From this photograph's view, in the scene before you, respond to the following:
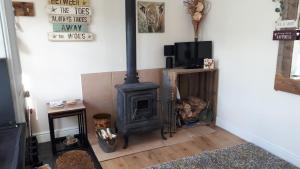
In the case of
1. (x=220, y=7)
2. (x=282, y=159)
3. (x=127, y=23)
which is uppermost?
(x=220, y=7)

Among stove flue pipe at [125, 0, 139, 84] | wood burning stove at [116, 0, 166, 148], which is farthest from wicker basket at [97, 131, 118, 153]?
stove flue pipe at [125, 0, 139, 84]

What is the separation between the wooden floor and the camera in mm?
2438

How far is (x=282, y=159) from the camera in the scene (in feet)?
8.22

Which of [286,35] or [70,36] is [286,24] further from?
[70,36]

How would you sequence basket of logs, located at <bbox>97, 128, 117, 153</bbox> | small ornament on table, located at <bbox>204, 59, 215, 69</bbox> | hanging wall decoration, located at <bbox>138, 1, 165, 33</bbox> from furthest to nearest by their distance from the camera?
small ornament on table, located at <bbox>204, 59, 215, 69</bbox>
hanging wall decoration, located at <bbox>138, 1, 165, 33</bbox>
basket of logs, located at <bbox>97, 128, 117, 153</bbox>

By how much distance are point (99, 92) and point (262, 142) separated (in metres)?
2.19

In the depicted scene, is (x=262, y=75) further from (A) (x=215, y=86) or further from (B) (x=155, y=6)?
(B) (x=155, y=6)

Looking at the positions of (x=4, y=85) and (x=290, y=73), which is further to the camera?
(x=290, y=73)

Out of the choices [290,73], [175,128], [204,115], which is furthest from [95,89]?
[290,73]

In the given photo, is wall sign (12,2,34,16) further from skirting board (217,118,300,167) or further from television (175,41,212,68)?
skirting board (217,118,300,167)

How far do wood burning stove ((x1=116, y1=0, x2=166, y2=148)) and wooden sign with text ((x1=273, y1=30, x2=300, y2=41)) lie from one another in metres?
1.47

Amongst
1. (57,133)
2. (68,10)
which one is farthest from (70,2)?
(57,133)

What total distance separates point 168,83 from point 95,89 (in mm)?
1025

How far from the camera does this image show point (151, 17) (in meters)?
3.27
